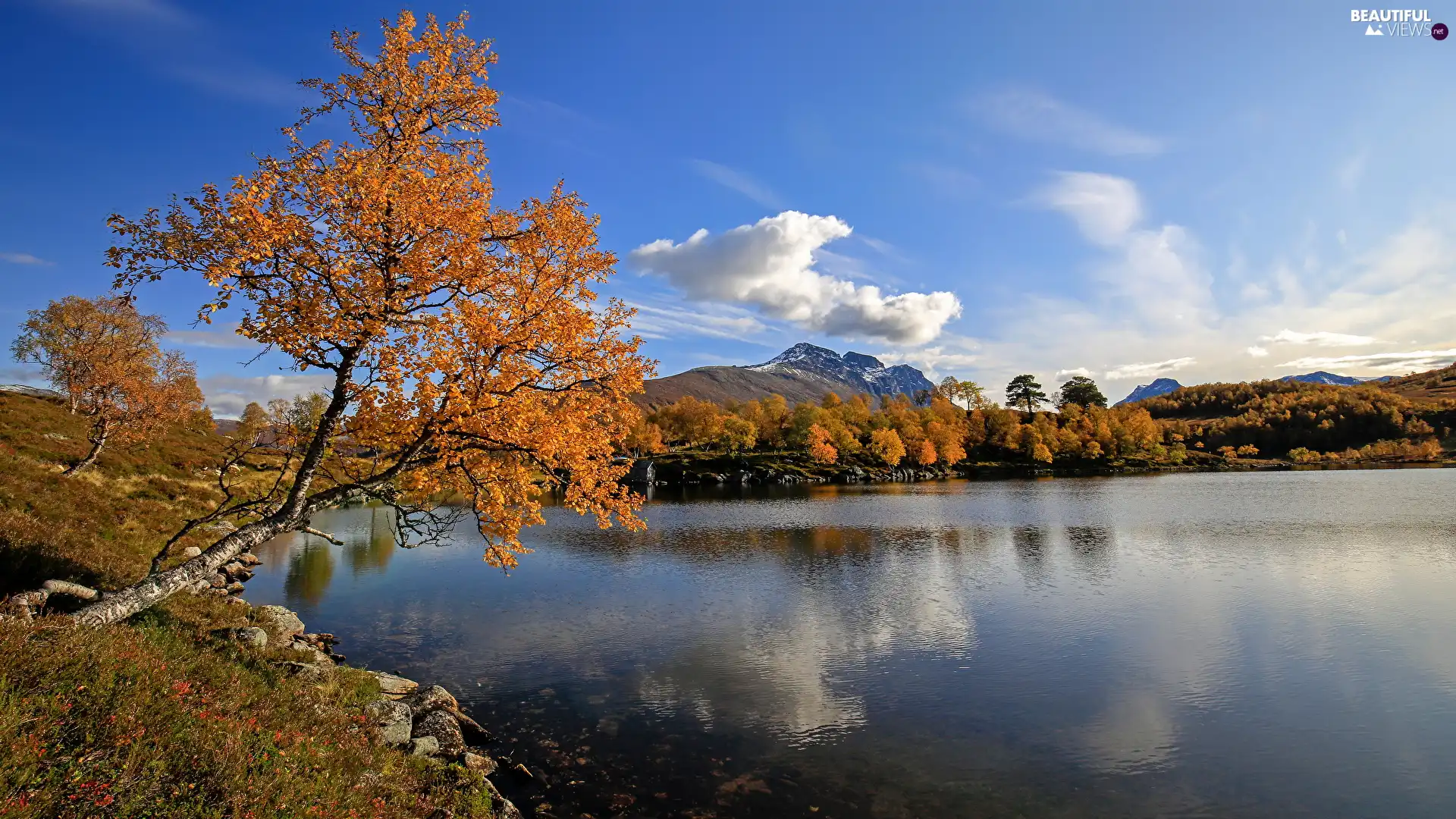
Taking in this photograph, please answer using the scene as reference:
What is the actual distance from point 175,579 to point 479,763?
8138 mm

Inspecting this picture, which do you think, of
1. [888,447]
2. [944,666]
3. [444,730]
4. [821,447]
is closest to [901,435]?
[888,447]

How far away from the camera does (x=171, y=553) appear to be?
31344 millimetres

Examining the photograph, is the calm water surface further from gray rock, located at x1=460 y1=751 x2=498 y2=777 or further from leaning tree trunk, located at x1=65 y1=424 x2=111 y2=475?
leaning tree trunk, located at x1=65 y1=424 x2=111 y2=475

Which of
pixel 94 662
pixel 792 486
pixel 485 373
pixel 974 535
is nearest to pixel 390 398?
pixel 485 373

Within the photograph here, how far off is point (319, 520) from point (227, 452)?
3004 inches

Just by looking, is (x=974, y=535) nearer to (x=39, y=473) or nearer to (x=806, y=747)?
(x=806, y=747)

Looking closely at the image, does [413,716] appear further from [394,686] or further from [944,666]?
[944,666]

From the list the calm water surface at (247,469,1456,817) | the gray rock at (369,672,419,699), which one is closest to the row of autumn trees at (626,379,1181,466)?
the calm water surface at (247,469,1456,817)

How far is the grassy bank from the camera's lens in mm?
8195

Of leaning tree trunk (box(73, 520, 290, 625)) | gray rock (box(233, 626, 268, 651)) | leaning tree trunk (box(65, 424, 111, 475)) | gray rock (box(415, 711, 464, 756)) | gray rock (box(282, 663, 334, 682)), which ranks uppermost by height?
leaning tree trunk (box(65, 424, 111, 475))

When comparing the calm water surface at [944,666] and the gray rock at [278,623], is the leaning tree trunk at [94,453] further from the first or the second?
the gray rock at [278,623]

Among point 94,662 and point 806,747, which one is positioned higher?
point 94,662

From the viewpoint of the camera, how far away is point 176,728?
9922 mm

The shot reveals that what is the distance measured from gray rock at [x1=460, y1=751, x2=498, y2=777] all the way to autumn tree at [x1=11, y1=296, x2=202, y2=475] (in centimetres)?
3918
